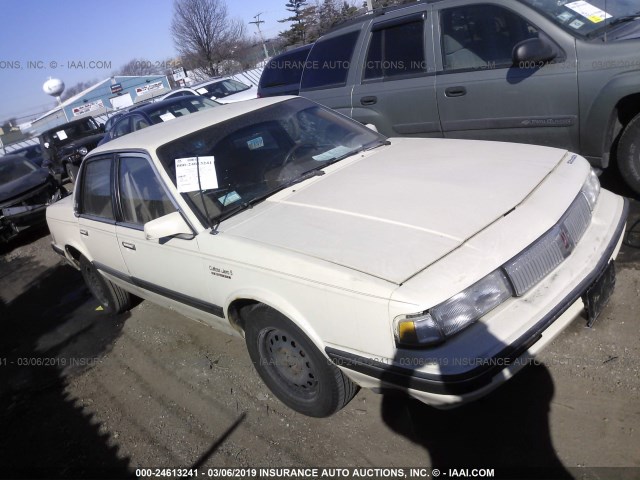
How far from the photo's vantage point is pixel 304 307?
7.64 ft

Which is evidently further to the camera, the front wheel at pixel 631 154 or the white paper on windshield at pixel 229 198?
the front wheel at pixel 631 154

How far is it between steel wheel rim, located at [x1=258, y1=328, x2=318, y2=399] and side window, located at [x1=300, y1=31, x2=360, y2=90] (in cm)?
364

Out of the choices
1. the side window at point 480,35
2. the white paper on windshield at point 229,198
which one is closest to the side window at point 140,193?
the white paper on windshield at point 229,198

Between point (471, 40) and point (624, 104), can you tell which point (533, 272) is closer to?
point (624, 104)

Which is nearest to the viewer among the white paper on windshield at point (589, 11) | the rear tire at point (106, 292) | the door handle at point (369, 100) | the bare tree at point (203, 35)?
the white paper on windshield at point (589, 11)

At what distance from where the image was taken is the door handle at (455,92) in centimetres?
456

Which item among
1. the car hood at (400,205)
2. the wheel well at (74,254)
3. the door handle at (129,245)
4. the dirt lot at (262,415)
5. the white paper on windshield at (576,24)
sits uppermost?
the white paper on windshield at (576,24)

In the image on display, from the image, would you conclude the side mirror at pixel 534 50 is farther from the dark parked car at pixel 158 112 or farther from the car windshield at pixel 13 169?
the car windshield at pixel 13 169

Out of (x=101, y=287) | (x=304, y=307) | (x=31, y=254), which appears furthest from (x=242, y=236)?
(x=31, y=254)

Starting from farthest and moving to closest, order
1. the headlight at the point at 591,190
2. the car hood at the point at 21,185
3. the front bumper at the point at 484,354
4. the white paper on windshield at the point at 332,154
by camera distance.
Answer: the car hood at the point at 21,185
the white paper on windshield at the point at 332,154
the headlight at the point at 591,190
the front bumper at the point at 484,354

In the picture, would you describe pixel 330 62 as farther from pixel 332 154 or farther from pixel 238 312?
pixel 238 312

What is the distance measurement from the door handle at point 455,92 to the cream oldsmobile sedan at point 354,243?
3.94 feet

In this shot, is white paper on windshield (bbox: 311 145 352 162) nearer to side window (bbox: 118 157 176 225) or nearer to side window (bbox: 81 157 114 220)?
side window (bbox: 118 157 176 225)

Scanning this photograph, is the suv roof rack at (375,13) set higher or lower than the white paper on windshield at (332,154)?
higher
